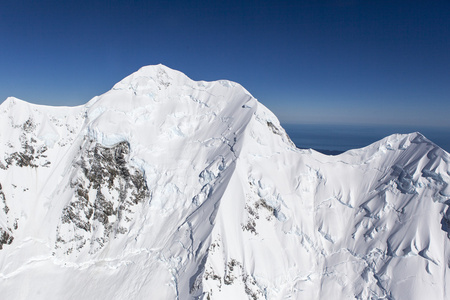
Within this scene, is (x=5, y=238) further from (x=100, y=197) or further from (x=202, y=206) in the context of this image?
(x=202, y=206)

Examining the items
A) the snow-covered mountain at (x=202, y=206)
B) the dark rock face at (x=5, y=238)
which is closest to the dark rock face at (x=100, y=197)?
the snow-covered mountain at (x=202, y=206)

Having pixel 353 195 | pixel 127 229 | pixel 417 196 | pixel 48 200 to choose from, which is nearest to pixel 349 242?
pixel 353 195

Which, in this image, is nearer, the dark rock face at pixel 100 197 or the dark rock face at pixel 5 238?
the dark rock face at pixel 5 238

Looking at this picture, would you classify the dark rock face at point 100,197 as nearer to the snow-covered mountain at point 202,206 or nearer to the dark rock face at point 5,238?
the snow-covered mountain at point 202,206

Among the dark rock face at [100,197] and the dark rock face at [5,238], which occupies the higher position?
the dark rock face at [100,197]

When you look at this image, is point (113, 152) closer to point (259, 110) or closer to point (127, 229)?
point (127, 229)

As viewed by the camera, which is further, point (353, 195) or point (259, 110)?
point (259, 110)

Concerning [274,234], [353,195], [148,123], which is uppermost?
[148,123]

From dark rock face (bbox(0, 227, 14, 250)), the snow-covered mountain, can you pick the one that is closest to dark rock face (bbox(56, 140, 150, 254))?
the snow-covered mountain
